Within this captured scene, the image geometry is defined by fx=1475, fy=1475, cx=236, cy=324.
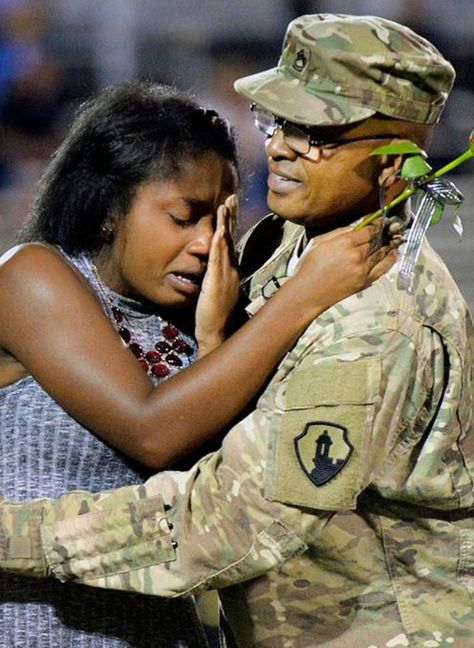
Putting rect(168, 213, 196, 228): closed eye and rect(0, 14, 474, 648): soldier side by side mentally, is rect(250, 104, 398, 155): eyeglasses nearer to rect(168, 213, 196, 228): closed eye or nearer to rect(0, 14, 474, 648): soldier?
rect(0, 14, 474, 648): soldier

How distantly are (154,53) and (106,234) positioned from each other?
553cm

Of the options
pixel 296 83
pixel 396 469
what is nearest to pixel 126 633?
pixel 396 469

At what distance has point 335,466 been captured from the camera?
2234 millimetres

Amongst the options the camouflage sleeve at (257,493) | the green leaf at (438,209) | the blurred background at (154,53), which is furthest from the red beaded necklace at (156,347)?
the blurred background at (154,53)

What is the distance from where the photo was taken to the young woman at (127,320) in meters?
2.44

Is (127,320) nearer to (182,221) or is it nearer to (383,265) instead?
(182,221)

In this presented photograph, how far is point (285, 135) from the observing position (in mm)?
2467

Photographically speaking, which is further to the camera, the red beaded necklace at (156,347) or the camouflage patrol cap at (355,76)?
the red beaded necklace at (156,347)

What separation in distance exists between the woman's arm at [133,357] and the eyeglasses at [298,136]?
15 cm

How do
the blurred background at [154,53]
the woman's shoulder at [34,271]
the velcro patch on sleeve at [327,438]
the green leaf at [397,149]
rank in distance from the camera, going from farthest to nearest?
the blurred background at [154,53]
the woman's shoulder at [34,271]
the green leaf at [397,149]
the velcro patch on sleeve at [327,438]

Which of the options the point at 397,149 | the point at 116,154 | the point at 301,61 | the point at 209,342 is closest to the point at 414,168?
the point at 397,149

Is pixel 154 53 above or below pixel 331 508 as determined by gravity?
below

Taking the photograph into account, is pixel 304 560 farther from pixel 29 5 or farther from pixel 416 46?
pixel 29 5

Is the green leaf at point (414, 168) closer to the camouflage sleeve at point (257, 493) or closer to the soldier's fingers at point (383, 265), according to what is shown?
the soldier's fingers at point (383, 265)
